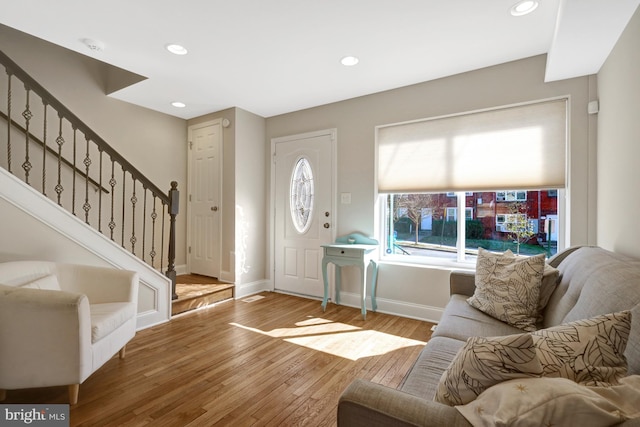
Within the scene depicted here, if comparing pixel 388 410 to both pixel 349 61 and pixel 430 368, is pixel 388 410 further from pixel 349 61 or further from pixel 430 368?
pixel 349 61

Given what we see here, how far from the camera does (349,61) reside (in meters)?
2.68

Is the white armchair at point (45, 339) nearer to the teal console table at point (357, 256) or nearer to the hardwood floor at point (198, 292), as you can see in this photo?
the hardwood floor at point (198, 292)

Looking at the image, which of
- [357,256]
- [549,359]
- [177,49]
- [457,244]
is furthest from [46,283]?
[457,244]

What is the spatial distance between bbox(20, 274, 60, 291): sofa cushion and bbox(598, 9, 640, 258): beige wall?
3.52m

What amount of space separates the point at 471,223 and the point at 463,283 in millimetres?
916

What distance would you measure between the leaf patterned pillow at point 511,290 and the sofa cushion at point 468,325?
5 cm

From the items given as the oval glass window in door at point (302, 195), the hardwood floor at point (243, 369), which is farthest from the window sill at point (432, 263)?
the oval glass window in door at point (302, 195)

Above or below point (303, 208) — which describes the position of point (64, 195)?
above

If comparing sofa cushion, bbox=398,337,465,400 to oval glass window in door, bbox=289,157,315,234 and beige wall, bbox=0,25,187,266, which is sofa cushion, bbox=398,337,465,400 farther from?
beige wall, bbox=0,25,187,266

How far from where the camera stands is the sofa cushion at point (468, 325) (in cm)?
162

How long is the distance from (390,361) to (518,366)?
1.66m

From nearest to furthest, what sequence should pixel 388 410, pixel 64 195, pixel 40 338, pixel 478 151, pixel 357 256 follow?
pixel 388 410 → pixel 40 338 → pixel 478 151 → pixel 357 256 → pixel 64 195

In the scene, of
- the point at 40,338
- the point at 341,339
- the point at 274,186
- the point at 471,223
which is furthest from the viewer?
the point at 274,186

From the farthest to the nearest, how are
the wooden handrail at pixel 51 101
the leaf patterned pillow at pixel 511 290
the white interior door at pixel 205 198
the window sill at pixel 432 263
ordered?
the white interior door at pixel 205 198 → the window sill at pixel 432 263 → the wooden handrail at pixel 51 101 → the leaf patterned pillow at pixel 511 290
